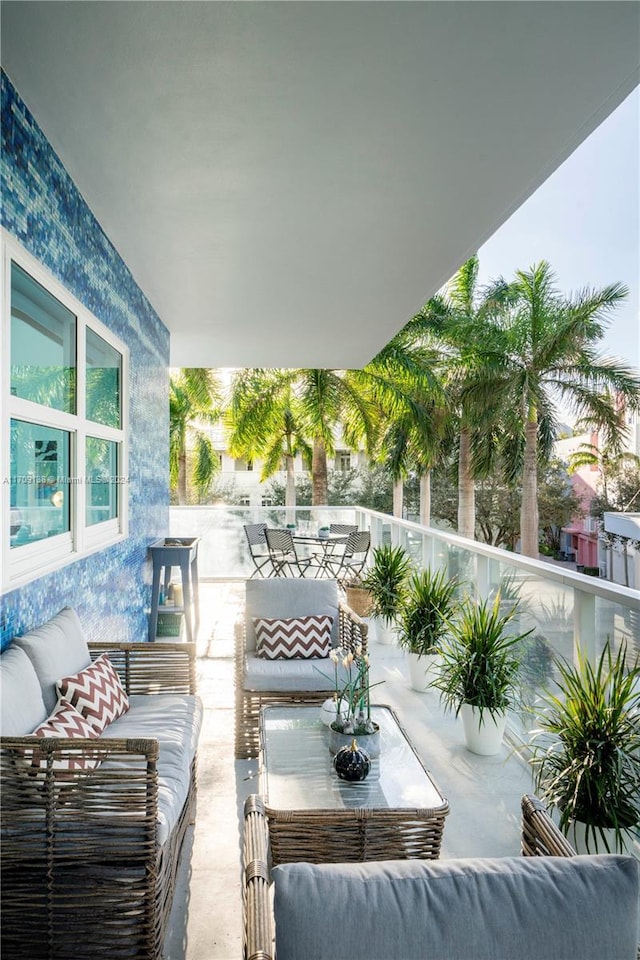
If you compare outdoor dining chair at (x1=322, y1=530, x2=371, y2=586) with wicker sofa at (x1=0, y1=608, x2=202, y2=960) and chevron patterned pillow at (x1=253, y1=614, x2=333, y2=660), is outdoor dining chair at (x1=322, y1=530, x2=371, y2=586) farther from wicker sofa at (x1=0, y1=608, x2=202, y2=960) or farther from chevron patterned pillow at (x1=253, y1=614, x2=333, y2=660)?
wicker sofa at (x1=0, y1=608, x2=202, y2=960)

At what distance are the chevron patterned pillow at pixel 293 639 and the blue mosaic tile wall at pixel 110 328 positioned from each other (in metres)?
0.91

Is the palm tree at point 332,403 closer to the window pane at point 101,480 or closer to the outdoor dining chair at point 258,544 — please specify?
the outdoor dining chair at point 258,544

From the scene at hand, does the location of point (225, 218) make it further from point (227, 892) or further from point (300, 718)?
point (227, 892)

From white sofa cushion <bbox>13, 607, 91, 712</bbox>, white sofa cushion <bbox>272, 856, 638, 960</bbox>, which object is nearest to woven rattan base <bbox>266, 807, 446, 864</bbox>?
white sofa cushion <bbox>13, 607, 91, 712</bbox>

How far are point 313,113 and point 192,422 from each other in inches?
511

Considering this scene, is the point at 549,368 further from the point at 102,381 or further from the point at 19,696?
the point at 19,696

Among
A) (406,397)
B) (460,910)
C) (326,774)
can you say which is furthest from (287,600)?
(406,397)

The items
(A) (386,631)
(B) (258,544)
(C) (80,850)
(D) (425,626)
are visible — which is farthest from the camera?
(B) (258,544)

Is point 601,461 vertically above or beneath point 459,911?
above

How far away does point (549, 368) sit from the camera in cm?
1197

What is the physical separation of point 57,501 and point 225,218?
167 cm

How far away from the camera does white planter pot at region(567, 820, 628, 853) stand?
2160mm

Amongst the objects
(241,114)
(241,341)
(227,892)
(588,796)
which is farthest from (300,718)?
(241,341)

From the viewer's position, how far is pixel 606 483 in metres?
21.7
